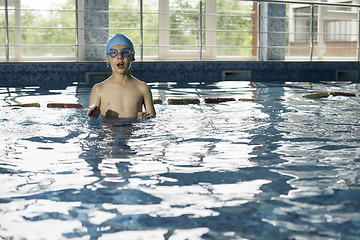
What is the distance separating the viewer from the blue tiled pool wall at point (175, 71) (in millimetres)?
6281

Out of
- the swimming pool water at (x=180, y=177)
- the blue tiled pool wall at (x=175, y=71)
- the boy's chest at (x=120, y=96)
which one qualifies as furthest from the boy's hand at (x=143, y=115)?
the blue tiled pool wall at (x=175, y=71)

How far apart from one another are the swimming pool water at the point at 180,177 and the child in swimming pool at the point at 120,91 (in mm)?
107

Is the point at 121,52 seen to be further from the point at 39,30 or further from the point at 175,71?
the point at 39,30

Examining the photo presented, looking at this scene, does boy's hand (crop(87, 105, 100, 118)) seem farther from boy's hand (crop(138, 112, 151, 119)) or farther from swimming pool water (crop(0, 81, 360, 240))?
boy's hand (crop(138, 112, 151, 119))

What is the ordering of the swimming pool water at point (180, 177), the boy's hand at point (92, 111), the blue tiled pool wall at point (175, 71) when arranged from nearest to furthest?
the swimming pool water at point (180, 177) → the boy's hand at point (92, 111) → the blue tiled pool wall at point (175, 71)

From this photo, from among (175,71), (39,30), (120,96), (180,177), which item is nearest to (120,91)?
(120,96)

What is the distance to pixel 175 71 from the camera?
7098mm

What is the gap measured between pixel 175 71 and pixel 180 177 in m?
5.25

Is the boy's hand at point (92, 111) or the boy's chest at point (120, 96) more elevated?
the boy's chest at point (120, 96)

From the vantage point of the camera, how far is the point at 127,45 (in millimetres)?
3238

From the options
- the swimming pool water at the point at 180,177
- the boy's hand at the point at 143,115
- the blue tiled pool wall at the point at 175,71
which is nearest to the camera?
the swimming pool water at the point at 180,177

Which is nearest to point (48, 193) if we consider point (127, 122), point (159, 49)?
point (127, 122)

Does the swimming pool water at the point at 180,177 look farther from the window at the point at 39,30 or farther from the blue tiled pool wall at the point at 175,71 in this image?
the window at the point at 39,30

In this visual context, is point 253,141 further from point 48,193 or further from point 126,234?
point 126,234
